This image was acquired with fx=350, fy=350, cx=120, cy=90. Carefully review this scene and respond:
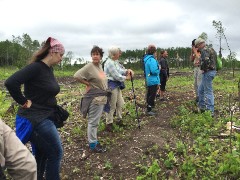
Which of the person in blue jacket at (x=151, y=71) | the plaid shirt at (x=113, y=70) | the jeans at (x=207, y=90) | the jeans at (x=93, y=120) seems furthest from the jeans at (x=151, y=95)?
the jeans at (x=93, y=120)

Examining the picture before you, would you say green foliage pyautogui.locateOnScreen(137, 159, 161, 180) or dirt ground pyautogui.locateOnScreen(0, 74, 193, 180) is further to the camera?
dirt ground pyautogui.locateOnScreen(0, 74, 193, 180)

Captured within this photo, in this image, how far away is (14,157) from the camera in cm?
254

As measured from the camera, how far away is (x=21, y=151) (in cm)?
258

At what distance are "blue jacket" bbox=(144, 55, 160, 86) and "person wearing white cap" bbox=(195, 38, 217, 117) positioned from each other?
129 centimetres

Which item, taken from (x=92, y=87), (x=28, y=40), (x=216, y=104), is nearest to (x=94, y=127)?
(x=92, y=87)

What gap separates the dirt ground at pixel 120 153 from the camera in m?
6.49

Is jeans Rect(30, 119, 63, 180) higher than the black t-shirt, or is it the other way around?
the black t-shirt

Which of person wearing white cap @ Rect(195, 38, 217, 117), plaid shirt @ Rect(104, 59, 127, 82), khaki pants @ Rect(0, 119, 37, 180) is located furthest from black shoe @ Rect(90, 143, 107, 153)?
khaki pants @ Rect(0, 119, 37, 180)

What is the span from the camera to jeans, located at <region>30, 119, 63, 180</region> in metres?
4.79

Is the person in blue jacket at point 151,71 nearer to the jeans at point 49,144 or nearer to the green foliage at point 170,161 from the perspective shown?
the green foliage at point 170,161

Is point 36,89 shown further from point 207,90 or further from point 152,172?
point 207,90

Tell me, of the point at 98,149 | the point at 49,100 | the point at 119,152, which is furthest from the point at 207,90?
the point at 49,100

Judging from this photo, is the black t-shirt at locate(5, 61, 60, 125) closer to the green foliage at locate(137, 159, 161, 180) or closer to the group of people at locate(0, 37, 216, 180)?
the group of people at locate(0, 37, 216, 180)

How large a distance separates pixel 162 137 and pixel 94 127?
185 centimetres
